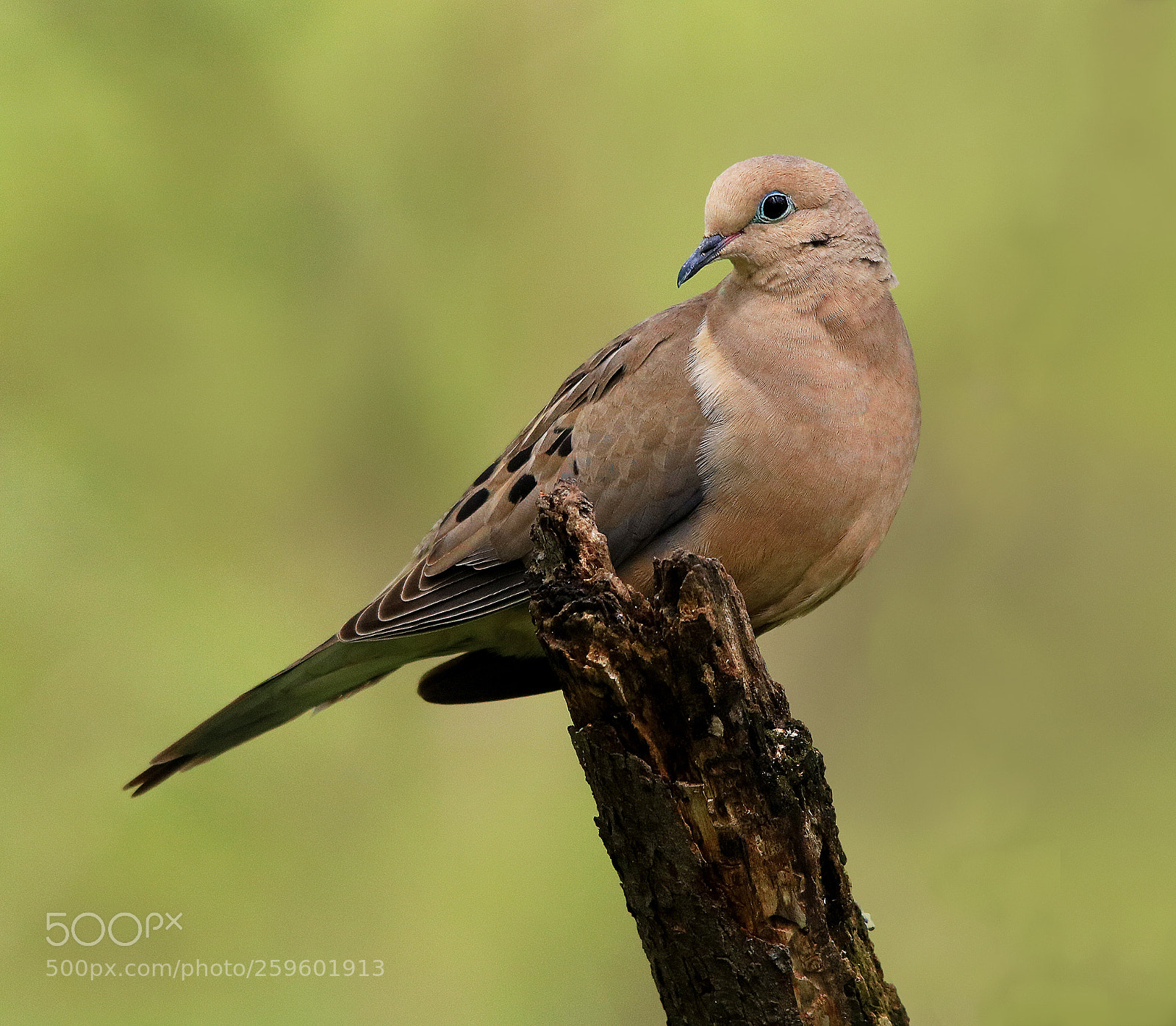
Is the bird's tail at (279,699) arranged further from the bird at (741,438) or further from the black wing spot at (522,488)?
the black wing spot at (522,488)

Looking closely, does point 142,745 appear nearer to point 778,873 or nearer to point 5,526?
point 5,526

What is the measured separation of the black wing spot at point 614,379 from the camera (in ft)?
12.3

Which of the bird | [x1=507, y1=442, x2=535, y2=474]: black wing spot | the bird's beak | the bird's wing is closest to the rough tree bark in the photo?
the bird

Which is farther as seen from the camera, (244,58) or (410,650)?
(244,58)

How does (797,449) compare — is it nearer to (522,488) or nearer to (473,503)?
(522,488)

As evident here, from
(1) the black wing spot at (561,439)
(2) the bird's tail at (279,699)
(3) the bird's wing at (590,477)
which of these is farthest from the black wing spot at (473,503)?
(2) the bird's tail at (279,699)

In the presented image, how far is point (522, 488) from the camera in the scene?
3758mm

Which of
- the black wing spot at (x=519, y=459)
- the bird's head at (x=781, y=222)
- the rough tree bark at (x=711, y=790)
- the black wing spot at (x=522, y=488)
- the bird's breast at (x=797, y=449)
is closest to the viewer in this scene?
the rough tree bark at (x=711, y=790)

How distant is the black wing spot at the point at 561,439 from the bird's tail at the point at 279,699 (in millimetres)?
777

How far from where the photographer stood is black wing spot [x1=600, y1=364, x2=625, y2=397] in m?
3.75

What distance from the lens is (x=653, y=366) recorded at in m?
3.69

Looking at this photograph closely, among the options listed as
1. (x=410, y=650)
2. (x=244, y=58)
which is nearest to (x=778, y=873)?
(x=410, y=650)

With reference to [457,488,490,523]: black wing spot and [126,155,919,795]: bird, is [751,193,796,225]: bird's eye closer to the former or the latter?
[126,155,919,795]: bird

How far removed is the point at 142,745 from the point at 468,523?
249 centimetres
